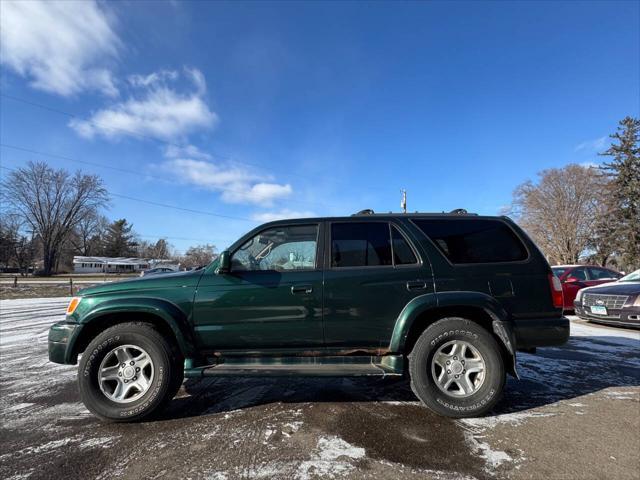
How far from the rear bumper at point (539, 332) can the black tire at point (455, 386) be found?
297 millimetres

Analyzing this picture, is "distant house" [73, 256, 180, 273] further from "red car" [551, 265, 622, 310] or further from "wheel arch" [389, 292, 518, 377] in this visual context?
"wheel arch" [389, 292, 518, 377]

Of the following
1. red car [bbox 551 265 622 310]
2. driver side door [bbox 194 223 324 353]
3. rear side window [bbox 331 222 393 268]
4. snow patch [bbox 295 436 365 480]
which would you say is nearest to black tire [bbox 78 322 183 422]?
driver side door [bbox 194 223 324 353]

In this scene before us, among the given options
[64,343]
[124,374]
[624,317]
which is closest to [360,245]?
[124,374]

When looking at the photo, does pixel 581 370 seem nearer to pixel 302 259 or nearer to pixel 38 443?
pixel 302 259

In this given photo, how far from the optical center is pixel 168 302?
318cm

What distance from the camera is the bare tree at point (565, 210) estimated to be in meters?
34.8

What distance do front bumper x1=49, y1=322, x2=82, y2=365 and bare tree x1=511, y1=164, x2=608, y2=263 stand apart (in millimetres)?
42763

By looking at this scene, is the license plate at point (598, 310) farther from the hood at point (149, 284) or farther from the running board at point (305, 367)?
the hood at point (149, 284)

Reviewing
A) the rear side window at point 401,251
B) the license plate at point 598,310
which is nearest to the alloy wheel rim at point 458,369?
the rear side window at point 401,251

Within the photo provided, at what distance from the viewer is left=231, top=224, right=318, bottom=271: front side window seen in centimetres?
340

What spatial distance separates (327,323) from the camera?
3.20 metres

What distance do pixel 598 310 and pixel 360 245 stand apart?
23.1 ft

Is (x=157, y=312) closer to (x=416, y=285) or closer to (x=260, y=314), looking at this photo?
(x=260, y=314)

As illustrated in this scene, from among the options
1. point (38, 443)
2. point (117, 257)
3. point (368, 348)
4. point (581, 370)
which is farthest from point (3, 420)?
point (117, 257)
